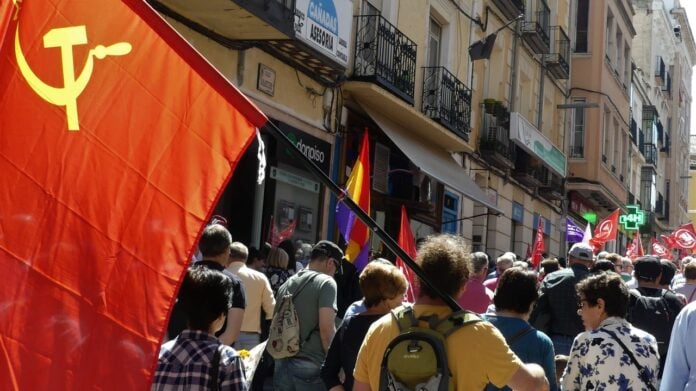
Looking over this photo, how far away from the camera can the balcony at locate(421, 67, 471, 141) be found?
18.1 meters

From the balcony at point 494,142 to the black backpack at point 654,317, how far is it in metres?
15.1

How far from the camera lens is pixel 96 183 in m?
2.56

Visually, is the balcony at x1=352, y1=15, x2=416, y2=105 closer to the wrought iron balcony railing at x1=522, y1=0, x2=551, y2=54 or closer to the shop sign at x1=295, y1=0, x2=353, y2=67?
the shop sign at x1=295, y1=0, x2=353, y2=67

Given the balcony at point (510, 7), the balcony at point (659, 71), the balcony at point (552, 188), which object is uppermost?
the balcony at point (659, 71)

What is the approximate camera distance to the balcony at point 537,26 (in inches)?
1006

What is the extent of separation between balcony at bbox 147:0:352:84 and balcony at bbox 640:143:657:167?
36.0 metres

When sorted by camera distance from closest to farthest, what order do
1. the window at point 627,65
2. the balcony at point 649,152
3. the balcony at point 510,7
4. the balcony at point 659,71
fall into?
the balcony at point 510,7 < the window at point 627,65 < the balcony at point 649,152 < the balcony at point 659,71

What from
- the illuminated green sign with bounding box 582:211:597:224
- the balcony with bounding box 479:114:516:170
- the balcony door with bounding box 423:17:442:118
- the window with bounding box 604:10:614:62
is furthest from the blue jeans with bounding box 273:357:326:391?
the window with bounding box 604:10:614:62

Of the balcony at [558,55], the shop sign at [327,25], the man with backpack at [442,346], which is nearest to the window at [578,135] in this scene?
the balcony at [558,55]

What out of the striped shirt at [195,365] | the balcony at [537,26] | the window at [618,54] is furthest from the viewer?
the window at [618,54]

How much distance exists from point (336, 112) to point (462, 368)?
39.7 feet

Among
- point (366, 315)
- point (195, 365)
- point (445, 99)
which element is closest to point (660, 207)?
point (445, 99)

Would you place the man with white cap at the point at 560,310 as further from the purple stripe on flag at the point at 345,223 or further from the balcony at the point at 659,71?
the balcony at the point at 659,71

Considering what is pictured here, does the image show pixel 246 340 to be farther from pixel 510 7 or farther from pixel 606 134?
pixel 606 134
